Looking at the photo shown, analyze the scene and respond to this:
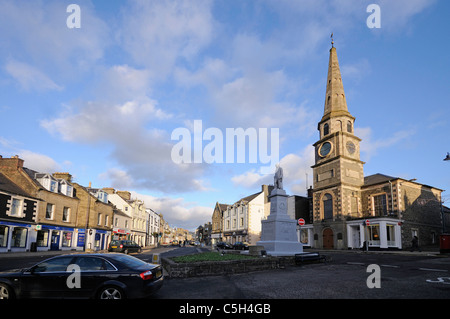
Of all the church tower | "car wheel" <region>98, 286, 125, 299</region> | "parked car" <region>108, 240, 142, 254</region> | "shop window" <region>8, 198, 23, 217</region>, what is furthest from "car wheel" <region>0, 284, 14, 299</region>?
the church tower

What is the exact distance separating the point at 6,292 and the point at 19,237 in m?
24.9

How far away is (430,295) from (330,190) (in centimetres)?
3312

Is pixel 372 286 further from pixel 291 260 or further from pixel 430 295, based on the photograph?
pixel 291 260

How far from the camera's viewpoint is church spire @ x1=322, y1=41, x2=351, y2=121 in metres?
42.2

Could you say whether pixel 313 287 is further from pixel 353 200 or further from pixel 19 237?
pixel 353 200

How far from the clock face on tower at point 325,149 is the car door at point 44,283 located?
127 feet

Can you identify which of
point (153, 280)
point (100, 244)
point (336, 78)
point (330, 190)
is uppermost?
point (336, 78)

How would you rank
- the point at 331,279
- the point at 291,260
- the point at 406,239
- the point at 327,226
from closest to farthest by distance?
the point at 331,279
the point at 291,260
the point at 406,239
the point at 327,226

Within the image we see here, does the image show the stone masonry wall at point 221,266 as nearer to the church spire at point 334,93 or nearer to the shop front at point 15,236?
the shop front at point 15,236

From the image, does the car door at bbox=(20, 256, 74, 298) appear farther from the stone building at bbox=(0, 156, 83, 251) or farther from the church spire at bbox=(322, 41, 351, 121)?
the church spire at bbox=(322, 41, 351, 121)

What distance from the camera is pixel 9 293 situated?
277 inches

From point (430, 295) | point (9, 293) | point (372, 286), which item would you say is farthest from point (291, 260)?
point (9, 293)

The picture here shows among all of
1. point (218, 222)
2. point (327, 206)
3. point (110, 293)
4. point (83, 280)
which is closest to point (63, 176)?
point (83, 280)

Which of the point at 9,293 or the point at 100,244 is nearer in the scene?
the point at 9,293
